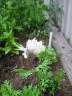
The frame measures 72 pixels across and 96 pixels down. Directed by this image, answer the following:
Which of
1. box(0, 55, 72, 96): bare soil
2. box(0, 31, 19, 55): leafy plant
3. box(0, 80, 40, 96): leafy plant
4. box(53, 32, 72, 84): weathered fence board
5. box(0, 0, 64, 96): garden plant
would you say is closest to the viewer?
box(0, 80, 40, 96): leafy plant

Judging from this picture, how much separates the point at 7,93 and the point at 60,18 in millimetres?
1679

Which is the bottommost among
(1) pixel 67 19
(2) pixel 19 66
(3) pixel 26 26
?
(2) pixel 19 66

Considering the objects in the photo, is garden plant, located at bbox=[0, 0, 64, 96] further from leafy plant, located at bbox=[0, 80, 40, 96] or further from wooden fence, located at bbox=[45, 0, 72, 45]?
leafy plant, located at bbox=[0, 80, 40, 96]

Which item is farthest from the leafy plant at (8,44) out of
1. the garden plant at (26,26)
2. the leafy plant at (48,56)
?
the leafy plant at (48,56)

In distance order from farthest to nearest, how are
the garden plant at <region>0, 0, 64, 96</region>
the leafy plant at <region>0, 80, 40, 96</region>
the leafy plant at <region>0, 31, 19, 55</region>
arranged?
1. the leafy plant at <region>0, 31, 19, 55</region>
2. the garden plant at <region>0, 0, 64, 96</region>
3. the leafy plant at <region>0, 80, 40, 96</region>

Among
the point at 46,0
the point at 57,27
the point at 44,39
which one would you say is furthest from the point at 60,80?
the point at 46,0

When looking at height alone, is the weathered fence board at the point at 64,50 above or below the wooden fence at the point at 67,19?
below

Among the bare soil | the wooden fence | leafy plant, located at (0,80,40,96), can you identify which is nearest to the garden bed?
the bare soil

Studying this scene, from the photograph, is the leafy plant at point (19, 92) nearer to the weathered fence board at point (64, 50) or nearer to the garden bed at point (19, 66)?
the garden bed at point (19, 66)

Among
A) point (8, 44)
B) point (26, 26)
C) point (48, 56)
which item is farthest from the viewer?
point (26, 26)

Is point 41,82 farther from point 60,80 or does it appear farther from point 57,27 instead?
point 57,27

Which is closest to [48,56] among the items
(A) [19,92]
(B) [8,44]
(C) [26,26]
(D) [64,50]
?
(D) [64,50]

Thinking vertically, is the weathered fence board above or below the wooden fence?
below

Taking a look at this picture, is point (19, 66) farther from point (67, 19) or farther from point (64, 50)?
point (67, 19)
